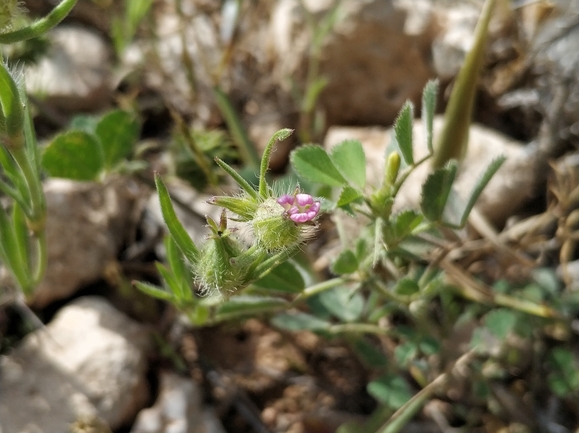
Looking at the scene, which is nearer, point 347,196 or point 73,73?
point 347,196

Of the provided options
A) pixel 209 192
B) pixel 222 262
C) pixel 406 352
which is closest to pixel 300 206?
pixel 222 262

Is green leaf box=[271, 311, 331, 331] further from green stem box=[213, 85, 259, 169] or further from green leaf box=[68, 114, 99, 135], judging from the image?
green leaf box=[68, 114, 99, 135]

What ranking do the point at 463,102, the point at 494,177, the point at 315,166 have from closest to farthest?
the point at 315,166, the point at 463,102, the point at 494,177

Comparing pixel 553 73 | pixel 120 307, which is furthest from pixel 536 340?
pixel 120 307

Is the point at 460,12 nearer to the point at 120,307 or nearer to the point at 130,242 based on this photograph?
the point at 130,242

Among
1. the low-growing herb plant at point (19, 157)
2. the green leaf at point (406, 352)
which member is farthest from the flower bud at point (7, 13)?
the green leaf at point (406, 352)

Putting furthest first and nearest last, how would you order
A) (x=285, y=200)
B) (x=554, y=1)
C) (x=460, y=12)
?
(x=460, y=12), (x=554, y=1), (x=285, y=200)

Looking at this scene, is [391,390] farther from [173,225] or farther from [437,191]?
[173,225]
